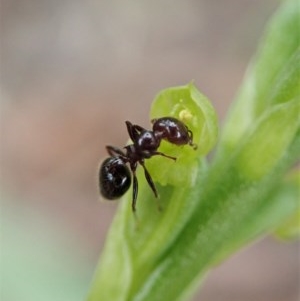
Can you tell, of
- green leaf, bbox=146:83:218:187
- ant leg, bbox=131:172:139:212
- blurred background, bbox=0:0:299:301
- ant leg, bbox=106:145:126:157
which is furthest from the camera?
blurred background, bbox=0:0:299:301

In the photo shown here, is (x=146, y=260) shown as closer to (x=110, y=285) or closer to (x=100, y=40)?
(x=110, y=285)

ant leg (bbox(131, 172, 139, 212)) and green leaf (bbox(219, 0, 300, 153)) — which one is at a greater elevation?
green leaf (bbox(219, 0, 300, 153))

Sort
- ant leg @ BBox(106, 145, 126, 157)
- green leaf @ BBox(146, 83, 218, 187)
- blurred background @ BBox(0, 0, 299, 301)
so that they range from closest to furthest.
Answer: green leaf @ BBox(146, 83, 218, 187) → ant leg @ BBox(106, 145, 126, 157) → blurred background @ BBox(0, 0, 299, 301)

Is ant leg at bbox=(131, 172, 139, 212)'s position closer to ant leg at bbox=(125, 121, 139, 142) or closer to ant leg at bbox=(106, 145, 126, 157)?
ant leg at bbox=(125, 121, 139, 142)

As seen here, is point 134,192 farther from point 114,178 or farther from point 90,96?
point 90,96

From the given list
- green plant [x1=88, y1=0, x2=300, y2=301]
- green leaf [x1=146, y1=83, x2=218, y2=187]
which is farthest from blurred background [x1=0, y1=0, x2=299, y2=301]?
green leaf [x1=146, y1=83, x2=218, y2=187]

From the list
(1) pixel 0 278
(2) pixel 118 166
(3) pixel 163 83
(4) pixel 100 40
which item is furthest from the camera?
(4) pixel 100 40

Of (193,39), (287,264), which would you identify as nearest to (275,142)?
(287,264)

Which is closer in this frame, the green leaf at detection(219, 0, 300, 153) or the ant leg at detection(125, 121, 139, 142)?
the green leaf at detection(219, 0, 300, 153)
